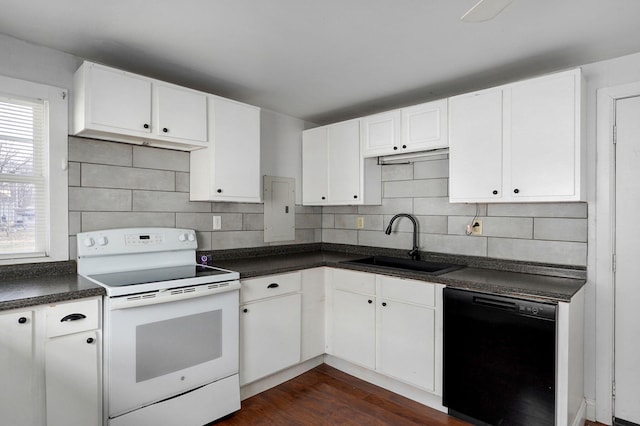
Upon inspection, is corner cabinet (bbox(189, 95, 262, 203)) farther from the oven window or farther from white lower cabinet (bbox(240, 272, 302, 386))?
the oven window

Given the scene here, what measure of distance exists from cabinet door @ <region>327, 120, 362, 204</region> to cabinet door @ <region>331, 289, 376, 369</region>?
0.89 metres

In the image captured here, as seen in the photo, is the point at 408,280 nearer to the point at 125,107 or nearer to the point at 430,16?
the point at 430,16

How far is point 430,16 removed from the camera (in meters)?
1.83

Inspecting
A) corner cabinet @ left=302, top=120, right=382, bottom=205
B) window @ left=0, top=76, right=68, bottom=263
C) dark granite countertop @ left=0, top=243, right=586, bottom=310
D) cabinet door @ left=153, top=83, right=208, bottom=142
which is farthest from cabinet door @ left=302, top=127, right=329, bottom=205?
window @ left=0, top=76, right=68, bottom=263

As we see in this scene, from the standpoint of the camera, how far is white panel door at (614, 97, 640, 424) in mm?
2242

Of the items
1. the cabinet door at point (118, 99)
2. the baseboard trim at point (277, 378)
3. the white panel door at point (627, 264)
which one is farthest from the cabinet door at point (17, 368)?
the white panel door at point (627, 264)

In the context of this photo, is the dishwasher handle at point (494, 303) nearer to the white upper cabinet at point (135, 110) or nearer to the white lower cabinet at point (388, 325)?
the white lower cabinet at point (388, 325)

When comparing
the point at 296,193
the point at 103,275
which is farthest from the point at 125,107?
the point at 296,193

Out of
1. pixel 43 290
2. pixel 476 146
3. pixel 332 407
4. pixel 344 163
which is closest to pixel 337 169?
pixel 344 163

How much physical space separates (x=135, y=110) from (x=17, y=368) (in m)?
1.51

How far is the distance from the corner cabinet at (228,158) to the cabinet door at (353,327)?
1.13 metres

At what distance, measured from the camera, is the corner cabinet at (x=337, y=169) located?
3252 millimetres

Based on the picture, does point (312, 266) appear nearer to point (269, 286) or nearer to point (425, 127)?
point (269, 286)

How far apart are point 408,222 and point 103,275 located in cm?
241
